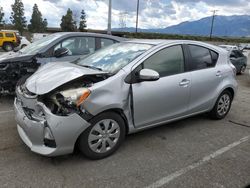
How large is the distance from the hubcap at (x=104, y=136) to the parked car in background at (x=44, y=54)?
114 inches

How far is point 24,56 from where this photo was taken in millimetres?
5613

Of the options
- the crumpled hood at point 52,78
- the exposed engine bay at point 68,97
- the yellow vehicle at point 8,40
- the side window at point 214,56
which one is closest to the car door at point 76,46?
the crumpled hood at point 52,78

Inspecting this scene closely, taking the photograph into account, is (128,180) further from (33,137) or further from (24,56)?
(24,56)

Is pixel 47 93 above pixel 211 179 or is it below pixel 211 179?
above

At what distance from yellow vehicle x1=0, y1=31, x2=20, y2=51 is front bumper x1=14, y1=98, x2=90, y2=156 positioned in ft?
74.3

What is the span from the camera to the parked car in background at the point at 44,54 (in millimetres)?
5484

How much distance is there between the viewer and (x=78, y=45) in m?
6.37

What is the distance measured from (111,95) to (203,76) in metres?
1.93

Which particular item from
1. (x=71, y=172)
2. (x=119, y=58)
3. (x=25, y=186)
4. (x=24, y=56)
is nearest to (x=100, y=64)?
(x=119, y=58)

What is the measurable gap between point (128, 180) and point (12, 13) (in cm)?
5988

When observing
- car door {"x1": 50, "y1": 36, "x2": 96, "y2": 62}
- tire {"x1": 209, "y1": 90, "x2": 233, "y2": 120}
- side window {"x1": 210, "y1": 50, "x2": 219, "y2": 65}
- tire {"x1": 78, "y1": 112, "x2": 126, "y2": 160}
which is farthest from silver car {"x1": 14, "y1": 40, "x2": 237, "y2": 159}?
car door {"x1": 50, "y1": 36, "x2": 96, "y2": 62}

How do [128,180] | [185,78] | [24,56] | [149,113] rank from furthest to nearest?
[24,56] → [185,78] → [149,113] → [128,180]

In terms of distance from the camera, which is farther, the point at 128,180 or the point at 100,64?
the point at 100,64

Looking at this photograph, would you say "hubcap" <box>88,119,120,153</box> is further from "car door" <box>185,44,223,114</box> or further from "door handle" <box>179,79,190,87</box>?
"car door" <box>185,44,223,114</box>
